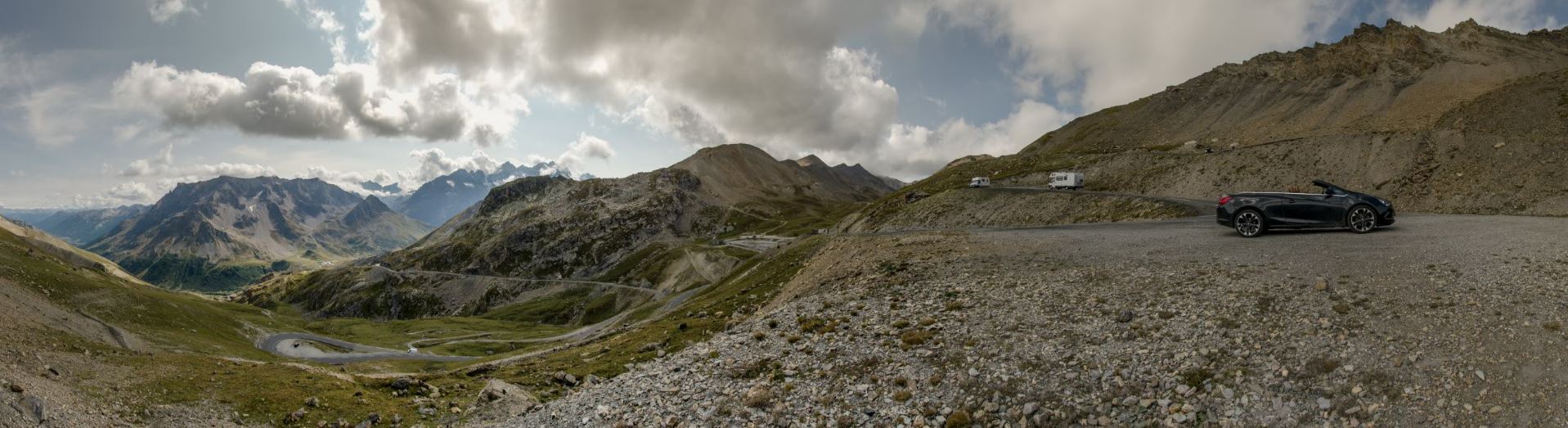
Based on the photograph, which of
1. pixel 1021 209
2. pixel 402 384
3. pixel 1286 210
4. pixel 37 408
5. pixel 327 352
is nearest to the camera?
pixel 37 408

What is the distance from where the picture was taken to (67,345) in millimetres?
51719

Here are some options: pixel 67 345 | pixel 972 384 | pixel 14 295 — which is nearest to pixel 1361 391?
pixel 972 384

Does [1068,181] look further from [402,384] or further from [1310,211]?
[402,384]

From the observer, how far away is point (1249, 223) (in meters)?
27.9

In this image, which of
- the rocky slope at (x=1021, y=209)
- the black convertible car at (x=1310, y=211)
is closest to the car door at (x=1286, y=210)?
the black convertible car at (x=1310, y=211)

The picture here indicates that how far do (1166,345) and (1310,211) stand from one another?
60.1 feet

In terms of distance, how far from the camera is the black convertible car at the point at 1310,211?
26.3 metres

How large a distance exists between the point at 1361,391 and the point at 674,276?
12877 cm

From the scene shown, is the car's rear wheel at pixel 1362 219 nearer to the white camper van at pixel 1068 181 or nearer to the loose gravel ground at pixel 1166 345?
the loose gravel ground at pixel 1166 345

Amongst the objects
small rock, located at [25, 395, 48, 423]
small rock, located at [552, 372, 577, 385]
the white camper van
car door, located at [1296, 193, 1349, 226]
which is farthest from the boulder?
the white camper van

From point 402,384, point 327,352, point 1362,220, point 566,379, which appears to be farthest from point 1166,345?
point 327,352

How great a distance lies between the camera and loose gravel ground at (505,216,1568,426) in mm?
12078

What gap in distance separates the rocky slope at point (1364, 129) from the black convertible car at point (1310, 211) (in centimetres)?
3364

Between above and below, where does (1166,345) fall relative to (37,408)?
above
